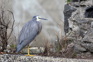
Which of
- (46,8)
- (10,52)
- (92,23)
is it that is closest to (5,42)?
(10,52)

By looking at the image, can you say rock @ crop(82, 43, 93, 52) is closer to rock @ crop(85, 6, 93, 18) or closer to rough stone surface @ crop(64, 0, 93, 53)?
rough stone surface @ crop(64, 0, 93, 53)

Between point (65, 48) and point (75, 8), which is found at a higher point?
point (75, 8)

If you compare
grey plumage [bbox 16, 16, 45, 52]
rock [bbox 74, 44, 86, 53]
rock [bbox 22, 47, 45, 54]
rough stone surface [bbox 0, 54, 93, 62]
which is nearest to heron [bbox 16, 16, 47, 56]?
grey plumage [bbox 16, 16, 45, 52]

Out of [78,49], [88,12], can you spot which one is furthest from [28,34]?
[88,12]


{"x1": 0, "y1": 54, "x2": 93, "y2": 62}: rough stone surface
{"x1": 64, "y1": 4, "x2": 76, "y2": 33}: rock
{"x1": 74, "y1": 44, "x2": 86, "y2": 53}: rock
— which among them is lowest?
{"x1": 0, "y1": 54, "x2": 93, "y2": 62}: rough stone surface

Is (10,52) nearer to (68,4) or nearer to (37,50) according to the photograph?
(37,50)

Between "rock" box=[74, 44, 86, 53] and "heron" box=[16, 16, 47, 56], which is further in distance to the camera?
"rock" box=[74, 44, 86, 53]

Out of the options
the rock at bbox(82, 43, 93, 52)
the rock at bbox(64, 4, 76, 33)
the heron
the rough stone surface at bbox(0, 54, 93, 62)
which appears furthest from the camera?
the rock at bbox(64, 4, 76, 33)

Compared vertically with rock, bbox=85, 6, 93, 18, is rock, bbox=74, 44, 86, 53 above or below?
below

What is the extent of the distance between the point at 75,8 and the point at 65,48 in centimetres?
135

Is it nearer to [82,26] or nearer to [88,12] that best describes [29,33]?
[82,26]

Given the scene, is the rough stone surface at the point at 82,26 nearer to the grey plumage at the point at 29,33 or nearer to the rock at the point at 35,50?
the rock at the point at 35,50

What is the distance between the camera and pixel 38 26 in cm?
970

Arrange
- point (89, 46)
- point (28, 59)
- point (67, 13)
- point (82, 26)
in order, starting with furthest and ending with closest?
1. point (67, 13)
2. point (82, 26)
3. point (89, 46)
4. point (28, 59)
